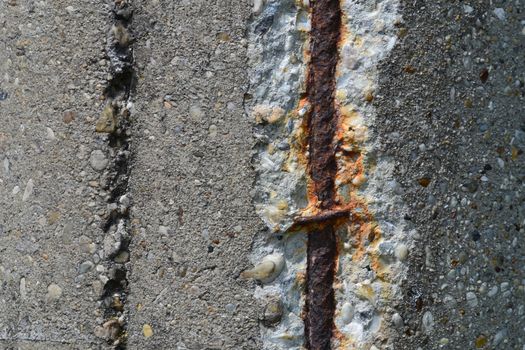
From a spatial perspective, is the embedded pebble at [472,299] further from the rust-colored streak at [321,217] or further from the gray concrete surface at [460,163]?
the rust-colored streak at [321,217]

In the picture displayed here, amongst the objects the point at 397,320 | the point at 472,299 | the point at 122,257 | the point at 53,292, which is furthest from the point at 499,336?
the point at 53,292

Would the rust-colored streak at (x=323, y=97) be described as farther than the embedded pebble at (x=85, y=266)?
No

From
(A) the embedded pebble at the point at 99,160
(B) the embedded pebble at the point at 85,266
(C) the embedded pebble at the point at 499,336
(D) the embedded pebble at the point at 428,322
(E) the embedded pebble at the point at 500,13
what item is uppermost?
(E) the embedded pebble at the point at 500,13

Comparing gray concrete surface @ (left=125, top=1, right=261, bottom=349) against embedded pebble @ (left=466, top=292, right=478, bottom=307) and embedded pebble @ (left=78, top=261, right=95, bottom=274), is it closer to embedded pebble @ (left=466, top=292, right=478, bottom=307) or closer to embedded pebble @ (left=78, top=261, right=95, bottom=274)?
embedded pebble @ (left=78, top=261, right=95, bottom=274)

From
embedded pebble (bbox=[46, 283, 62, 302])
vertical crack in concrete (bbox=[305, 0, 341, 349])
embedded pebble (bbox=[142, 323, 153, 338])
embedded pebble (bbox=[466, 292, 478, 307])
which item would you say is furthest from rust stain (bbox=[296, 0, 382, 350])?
embedded pebble (bbox=[46, 283, 62, 302])

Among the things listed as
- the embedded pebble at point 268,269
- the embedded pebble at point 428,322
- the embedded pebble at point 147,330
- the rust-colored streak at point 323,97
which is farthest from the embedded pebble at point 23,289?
the embedded pebble at point 428,322

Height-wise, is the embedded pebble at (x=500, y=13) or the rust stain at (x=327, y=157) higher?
the embedded pebble at (x=500, y=13)
